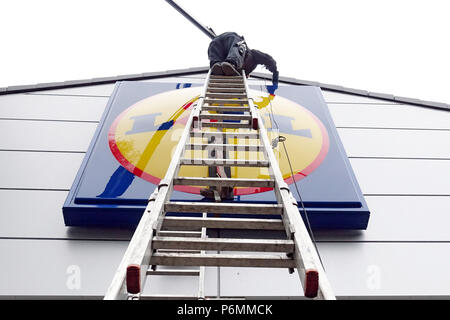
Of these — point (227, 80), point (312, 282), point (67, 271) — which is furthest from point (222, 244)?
point (227, 80)

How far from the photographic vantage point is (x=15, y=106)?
4.06 meters

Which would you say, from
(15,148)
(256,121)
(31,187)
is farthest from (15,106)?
(256,121)

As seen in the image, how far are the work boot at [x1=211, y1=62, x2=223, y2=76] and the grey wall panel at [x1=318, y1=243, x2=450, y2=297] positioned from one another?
8.02ft

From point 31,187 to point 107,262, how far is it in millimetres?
1134

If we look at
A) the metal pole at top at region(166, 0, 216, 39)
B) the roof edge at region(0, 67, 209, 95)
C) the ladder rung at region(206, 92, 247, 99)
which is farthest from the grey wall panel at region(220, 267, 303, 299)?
the metal pole at top at region(166, 0, 216, 39)

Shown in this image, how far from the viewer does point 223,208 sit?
67.0 inches

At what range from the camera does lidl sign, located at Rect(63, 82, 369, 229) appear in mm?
2641

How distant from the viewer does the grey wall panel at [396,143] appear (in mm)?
3605

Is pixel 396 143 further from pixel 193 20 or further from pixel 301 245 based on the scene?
pixel 193 20

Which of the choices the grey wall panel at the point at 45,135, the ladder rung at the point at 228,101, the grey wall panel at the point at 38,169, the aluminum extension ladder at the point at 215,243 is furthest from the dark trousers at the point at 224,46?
the aluminum extension ladder at the point at 215,243

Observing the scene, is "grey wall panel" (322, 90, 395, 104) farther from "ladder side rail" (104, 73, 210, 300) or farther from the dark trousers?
"ladder side rail" (104, 73, 210, 300)

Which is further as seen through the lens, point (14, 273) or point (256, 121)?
point (256, 121)

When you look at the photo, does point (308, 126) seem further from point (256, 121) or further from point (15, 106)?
point (15, 106)
